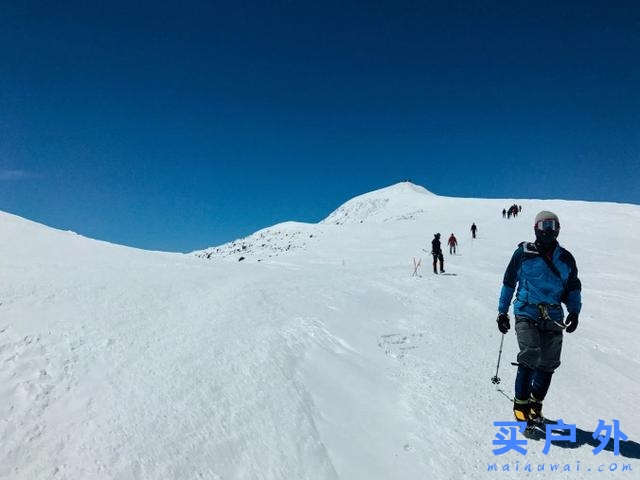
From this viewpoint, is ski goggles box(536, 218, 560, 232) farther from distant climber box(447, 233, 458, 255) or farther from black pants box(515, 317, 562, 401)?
distant climber box(447, 233, 458, 255)

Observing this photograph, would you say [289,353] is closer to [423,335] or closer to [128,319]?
[128,319]

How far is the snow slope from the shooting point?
4.16m

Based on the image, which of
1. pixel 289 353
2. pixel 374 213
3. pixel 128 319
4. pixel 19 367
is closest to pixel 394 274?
pixel 289 353

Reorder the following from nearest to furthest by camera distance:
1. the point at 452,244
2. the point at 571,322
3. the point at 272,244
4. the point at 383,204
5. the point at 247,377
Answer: the point at 571,322
the point at 247,377
the point at 452,244
the point at 272,244
the point at 383,204

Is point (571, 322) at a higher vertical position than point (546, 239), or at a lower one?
lower

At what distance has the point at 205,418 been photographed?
4.62 meters

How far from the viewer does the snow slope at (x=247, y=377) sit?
13.7ft

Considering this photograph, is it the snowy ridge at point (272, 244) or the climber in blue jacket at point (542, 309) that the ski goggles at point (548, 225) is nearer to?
the climber in blue jacket at point (542, 309)

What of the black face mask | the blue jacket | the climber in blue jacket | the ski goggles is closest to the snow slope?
the climber in blue jacket

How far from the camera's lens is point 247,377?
559 centimetres

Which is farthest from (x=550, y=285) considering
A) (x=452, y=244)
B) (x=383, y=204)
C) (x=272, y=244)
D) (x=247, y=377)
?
(x=383, y=204)

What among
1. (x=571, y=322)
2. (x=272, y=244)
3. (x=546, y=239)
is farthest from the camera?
(x=272, y=244)

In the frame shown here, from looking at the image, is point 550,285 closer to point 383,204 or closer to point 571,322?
point 571,322

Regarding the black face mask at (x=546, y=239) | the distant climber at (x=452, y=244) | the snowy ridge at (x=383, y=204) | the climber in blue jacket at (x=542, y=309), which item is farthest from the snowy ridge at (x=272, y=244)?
the black face mask at (x=546, y=239)
